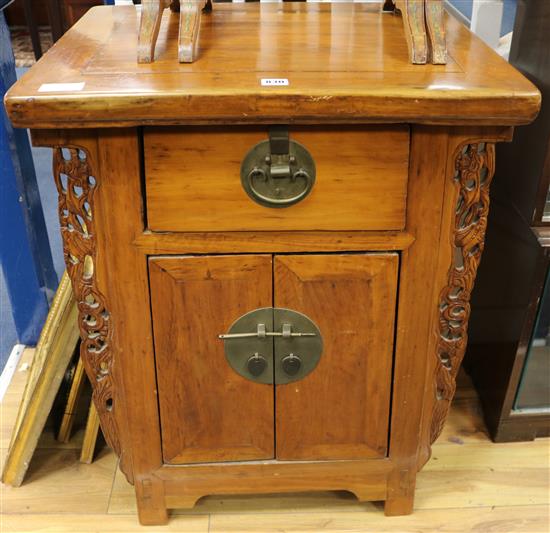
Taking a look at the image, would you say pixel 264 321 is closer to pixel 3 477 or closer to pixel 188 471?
pixel 188 471

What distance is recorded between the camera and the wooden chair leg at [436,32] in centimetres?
103

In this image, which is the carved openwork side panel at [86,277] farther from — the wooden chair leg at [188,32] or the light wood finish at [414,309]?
the light wood finish at [414,309]

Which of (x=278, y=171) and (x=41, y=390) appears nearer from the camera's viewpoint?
(x=278, y=171)

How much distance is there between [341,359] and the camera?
1.18m

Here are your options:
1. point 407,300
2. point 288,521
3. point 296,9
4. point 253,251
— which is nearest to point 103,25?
point 296,9

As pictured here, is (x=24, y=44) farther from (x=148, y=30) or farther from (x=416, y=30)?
(x=416, y=30)

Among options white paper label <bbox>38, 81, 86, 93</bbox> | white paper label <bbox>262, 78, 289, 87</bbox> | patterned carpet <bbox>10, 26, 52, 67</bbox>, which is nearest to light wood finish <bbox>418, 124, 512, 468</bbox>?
white paper label <bbox>262, 78, 289, 87</bbox>

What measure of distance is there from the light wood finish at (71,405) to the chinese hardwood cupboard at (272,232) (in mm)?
260

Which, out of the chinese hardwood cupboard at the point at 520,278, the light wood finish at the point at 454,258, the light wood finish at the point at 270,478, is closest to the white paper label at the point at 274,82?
the light wood finish at the point at 454,258

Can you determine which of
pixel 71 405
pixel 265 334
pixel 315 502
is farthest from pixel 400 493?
pixel 71 405

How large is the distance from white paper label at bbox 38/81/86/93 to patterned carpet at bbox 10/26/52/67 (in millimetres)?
2415

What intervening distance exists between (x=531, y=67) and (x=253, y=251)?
613 mm

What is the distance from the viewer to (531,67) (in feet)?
4.19

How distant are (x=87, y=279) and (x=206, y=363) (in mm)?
230
